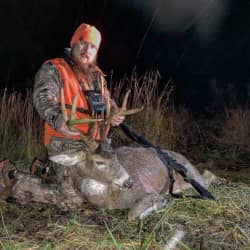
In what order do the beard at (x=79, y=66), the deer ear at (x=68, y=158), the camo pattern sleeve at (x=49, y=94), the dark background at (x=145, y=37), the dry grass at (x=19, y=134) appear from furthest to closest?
1. the dark background at (x=145, y=37)
2. the dry grass at (x=19, y=134)
3. the beard at (x=79, y=66)
4. the camo pattern sleeve at (x=49, y=94)
5. the deer ear at (x=68, y=158)

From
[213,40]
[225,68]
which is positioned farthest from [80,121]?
[213,40]

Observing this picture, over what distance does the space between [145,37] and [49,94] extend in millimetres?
18699

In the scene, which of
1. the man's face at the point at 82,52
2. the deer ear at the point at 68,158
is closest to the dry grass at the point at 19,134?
the man's face at the point at 82,52

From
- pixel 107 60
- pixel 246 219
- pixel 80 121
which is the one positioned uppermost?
pixel 80 121

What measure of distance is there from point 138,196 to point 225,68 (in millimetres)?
14639

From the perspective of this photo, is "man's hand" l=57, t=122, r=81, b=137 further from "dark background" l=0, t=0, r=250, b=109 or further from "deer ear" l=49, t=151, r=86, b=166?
"dark background" l=0, t=0, r=250, b=109

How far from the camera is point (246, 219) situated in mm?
4078

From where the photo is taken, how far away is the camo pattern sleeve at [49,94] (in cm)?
401

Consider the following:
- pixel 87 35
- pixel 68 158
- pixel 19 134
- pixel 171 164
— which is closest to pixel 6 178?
pixel 68 158

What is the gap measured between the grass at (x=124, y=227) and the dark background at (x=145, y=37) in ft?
40.8

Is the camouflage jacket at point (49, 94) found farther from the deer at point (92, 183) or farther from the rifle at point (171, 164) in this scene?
the rifle at point (171, 164)

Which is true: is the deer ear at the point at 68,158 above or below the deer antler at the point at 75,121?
below

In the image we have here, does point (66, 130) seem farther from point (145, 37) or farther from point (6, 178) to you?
point (145, 37)

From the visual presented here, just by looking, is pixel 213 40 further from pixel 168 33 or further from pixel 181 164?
pixel 181 164
